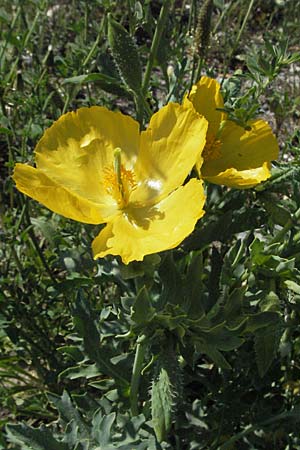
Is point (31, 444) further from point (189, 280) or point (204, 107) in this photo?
point (204, 107)

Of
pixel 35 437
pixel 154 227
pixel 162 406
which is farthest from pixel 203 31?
pixel 35 437

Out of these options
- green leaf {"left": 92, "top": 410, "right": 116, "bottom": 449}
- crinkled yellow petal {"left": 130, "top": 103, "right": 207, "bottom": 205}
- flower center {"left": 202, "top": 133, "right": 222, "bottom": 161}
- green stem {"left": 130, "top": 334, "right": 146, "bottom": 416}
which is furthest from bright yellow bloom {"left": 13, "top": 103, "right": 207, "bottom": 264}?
green leaf {"left": 92, "top": 410, "right": 116, "bottom": 449}

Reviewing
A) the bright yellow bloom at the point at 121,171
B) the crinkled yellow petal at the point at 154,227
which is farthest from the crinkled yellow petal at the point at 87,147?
the crinkled yellow petal at the point at 154,227

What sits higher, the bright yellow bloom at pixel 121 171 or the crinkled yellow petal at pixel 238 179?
the bright yellow bloom at pixel 121 171

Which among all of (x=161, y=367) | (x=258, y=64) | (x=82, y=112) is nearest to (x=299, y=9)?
(x=258, y=64)

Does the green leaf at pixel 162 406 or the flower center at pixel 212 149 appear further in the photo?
the flower center at pixel 212 149

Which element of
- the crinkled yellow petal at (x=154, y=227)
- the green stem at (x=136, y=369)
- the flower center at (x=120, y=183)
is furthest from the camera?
the flower center at (x=120, y=183)

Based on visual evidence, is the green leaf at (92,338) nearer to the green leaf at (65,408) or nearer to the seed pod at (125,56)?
the green leaf at (65,408)

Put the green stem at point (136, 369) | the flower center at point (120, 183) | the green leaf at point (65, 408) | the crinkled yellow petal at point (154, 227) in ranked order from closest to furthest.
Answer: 1. the crinkled yellow petal at point (154, 227)
2. the green stem at point (136, 369)
3. the flower center at point (120, 183)
4. the green leaf at point (65, 408)
